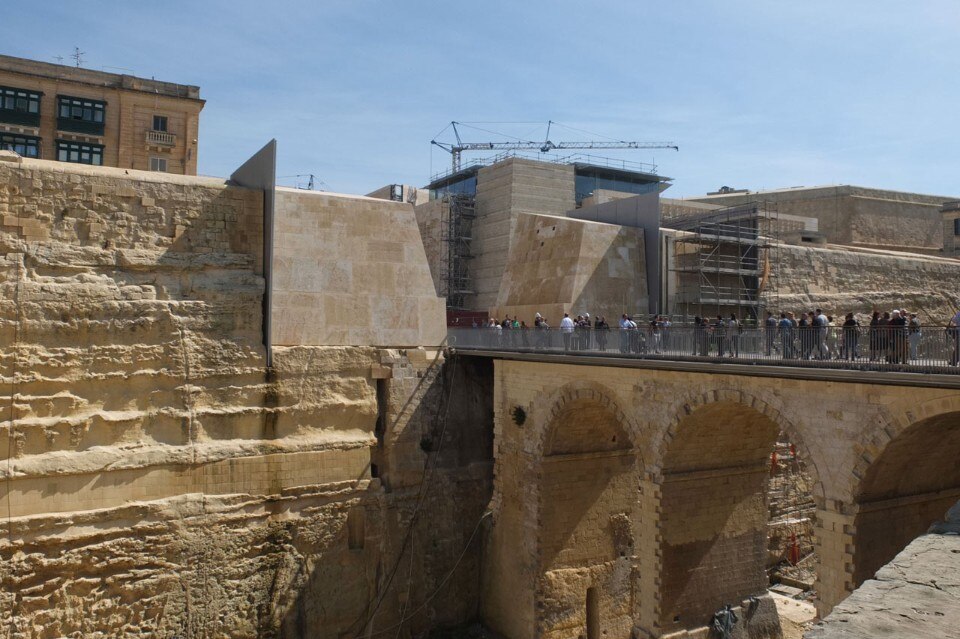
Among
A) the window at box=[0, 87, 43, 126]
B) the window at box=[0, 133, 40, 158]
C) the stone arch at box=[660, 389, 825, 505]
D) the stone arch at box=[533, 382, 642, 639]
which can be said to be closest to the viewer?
the stone arch at box=[660, 389, 825, 505]

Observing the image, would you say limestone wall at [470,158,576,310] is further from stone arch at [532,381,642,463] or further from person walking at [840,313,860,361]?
person walking at [840,313,860,361]

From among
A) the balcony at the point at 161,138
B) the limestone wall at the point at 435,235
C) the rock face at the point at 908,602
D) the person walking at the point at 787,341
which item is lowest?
the rock face at the point at 908,602

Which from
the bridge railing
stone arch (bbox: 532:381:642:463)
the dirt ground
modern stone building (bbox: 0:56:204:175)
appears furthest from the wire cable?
modern stone building (bbox: 0:56:204:175)

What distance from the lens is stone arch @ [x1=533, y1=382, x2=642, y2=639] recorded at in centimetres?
1856

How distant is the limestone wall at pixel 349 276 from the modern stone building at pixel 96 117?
1309 centimetres

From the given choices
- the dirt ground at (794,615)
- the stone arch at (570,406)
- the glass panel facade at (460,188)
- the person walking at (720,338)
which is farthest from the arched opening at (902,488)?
the glass panel facade at (460,188)

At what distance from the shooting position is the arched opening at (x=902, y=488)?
38.1ft

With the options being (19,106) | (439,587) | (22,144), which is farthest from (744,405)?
(19,106)

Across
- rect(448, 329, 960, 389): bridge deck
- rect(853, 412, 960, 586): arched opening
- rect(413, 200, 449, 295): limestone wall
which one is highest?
rect(413, 200, 449, 295): limestone wall

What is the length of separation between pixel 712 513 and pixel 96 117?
27.2 metres

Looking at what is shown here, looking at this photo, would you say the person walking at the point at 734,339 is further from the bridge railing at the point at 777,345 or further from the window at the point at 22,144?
the window at the point at 22,144

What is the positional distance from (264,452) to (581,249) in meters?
10.8

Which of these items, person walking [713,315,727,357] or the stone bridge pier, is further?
person walking [713,315,727,357]

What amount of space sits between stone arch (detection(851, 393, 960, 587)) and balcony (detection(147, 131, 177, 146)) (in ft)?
91.4
